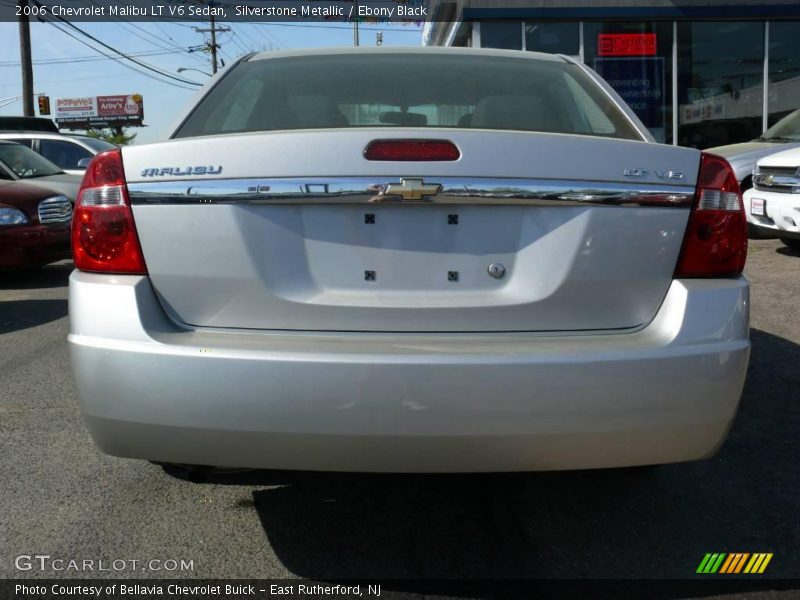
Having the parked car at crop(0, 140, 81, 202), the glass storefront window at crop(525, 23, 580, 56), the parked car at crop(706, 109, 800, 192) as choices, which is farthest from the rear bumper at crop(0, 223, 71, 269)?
the glass storefront window at crop(525, 23, 580, 56)

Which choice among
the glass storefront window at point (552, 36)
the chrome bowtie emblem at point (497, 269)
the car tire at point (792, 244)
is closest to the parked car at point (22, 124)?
the glass storefront window at point (552, 36)

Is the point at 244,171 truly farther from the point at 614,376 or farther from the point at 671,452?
the point at 671,452

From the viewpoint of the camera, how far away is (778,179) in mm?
8047

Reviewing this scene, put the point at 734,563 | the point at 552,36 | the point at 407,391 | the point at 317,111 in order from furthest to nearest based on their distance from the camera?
the point at 552,36 → the point at 317,111 → the point at 734,563 → the point at 407,391

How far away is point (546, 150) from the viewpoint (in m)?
2.31

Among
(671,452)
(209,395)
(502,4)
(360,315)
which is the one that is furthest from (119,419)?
(502,4)

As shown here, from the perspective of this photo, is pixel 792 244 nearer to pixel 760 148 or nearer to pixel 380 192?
pixel 760 148

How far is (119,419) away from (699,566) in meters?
1.86

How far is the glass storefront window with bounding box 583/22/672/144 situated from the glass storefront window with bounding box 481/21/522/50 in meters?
1.38

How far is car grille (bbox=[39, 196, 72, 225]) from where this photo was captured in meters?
8.16

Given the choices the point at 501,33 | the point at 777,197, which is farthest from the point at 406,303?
the point at 501,33

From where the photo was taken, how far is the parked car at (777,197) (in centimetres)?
778

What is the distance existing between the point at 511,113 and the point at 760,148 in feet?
27.7

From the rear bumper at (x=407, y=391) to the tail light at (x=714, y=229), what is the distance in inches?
3.1
